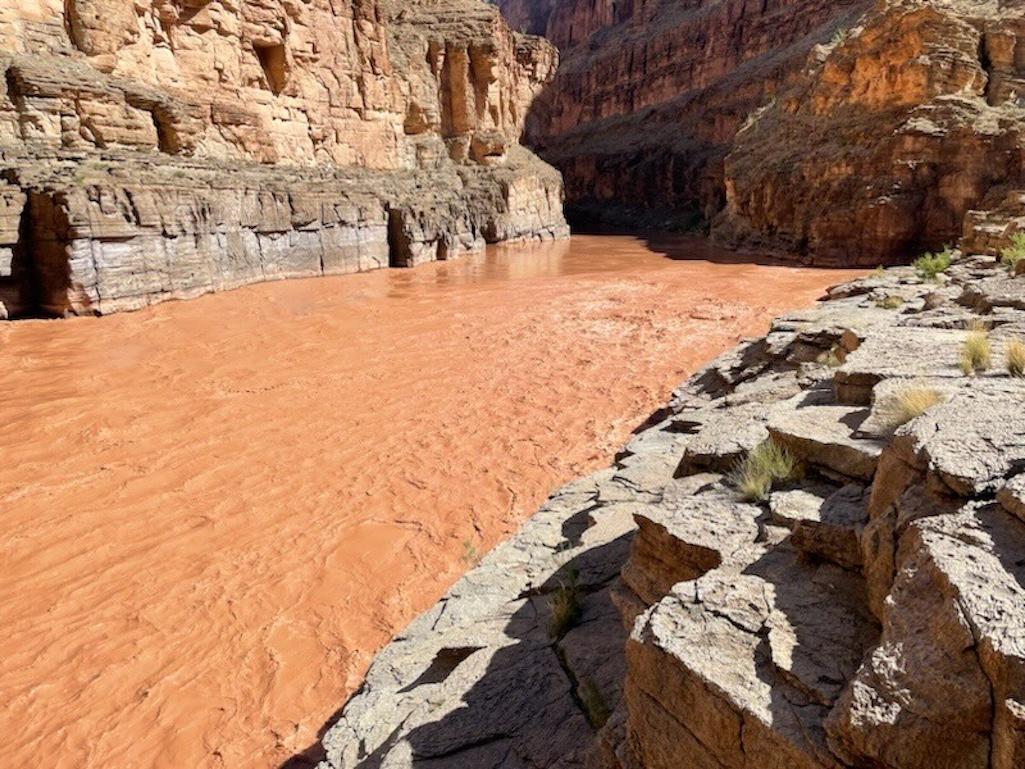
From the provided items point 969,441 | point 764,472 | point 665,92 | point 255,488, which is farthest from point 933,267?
point 665,92

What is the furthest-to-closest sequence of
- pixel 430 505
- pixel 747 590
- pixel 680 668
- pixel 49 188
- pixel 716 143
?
pixel 716 143 → pixel 49 188 → pixel 430 505 → pixel 747 590 → pixel 680 668

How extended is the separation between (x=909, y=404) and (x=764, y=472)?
84 centimetres

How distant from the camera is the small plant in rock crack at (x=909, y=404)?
342 centimetres

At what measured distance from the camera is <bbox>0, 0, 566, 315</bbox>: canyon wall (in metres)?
15.9

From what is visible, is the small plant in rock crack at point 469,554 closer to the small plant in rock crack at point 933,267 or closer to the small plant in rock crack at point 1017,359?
the small plant in rock crack at point 1017,359

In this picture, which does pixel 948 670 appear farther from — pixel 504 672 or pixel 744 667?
pixel 504 672

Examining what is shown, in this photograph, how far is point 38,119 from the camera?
55.3ft

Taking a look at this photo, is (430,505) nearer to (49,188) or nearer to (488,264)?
(49,188)

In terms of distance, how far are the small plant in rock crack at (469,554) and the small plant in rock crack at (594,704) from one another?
2.57 m

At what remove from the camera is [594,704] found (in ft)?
10.0

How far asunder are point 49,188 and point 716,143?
47254 mm

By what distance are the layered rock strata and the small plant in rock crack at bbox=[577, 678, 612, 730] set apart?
0.01m

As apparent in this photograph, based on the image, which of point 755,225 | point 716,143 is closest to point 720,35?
point 716,143

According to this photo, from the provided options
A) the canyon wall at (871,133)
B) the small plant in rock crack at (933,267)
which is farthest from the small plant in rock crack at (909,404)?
the canyon wall at (871,133)
